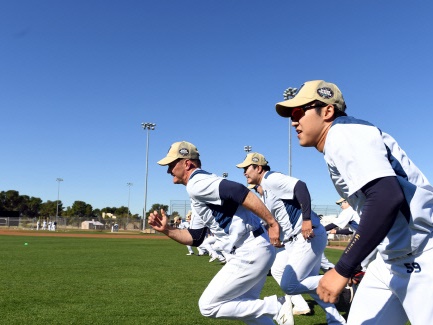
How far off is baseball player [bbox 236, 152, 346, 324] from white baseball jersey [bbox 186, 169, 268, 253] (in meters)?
1.30

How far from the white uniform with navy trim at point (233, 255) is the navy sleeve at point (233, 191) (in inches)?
2.3

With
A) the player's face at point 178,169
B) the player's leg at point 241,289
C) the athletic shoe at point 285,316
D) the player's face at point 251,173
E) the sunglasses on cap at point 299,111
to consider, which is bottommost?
the athletic shoe at point 285,316

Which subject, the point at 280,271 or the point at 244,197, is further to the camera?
the point at 280,271

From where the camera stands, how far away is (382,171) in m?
2.40

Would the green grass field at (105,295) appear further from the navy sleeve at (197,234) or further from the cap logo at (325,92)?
the cap logo at (325,92)

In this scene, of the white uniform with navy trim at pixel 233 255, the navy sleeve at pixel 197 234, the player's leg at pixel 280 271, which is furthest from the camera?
the player's leg at pixel 280 271

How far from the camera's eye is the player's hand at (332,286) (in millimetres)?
2486

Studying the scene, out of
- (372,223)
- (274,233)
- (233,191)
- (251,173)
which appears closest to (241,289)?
(274,233)

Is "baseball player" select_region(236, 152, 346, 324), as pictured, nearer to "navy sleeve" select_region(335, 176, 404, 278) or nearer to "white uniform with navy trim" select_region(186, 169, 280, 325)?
"white uniform with navy trim" select_region(186, 169, 280, 325)

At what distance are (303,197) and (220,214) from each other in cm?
194

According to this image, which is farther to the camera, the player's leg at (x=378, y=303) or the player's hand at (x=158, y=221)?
the player's hand at (x=158, y=221)

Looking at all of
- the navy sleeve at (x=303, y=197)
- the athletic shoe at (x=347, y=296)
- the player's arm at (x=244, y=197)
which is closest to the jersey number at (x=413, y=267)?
the player's arm at (x=244, y=197)

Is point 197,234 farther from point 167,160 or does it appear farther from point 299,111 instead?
point 299,111

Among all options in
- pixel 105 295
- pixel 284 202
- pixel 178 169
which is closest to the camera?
pixel 178 169
